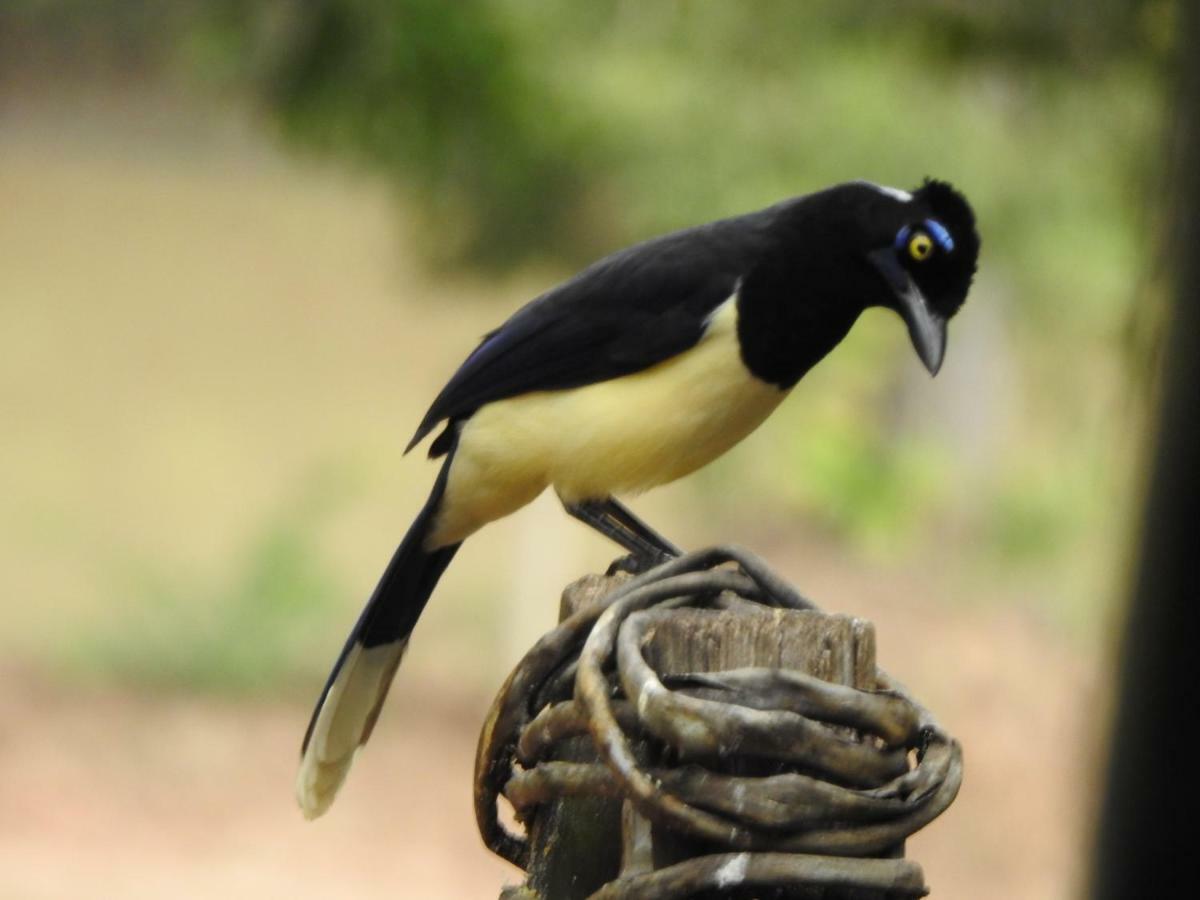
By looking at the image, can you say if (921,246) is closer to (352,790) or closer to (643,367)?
(643,367)

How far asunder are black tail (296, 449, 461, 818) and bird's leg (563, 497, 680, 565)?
18 centimetres

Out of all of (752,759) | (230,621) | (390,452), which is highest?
(390,452)

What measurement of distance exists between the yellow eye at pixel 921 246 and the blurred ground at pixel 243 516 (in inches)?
261

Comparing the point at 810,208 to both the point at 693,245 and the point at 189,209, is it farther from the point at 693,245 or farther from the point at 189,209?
the point at 189,209

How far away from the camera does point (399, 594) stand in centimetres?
232

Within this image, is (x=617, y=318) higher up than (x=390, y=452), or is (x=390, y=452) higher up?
(x=390, y=452)

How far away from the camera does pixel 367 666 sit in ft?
7.13

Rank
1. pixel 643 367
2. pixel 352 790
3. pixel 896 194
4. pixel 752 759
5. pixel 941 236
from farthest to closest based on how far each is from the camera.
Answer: pixel 352 790, pixel 643 367, pixel 896 194, pixel 941 236, pixel 752 759

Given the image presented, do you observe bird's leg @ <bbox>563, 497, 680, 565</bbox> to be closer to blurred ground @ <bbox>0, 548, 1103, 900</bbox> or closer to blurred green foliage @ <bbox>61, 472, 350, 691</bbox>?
blurred ground @ <bbox>0, 548, 1103, 900</bbox>

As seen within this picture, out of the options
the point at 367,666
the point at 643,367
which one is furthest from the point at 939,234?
the point at 367,666

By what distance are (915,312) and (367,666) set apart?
2.48 ft

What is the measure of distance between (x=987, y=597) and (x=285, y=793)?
4503 millimetres

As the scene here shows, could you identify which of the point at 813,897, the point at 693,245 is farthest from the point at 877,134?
the point at 813,897

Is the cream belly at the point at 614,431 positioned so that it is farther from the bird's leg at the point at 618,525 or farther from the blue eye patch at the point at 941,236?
the blue eye patch at the point at 941,236
